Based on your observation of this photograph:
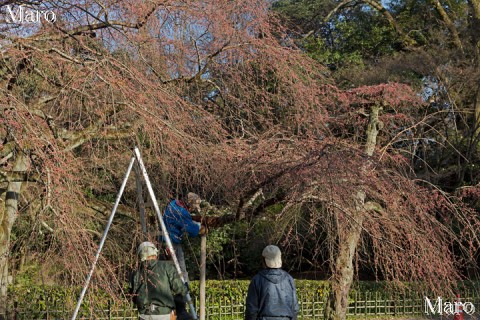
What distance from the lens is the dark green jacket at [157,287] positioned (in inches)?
203

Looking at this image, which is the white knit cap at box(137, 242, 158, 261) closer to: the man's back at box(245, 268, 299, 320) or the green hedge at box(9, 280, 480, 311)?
the man's back at box(245, 268, 299, 320)

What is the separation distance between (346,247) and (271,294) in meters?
1.83

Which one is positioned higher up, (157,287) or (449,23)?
(449,23)

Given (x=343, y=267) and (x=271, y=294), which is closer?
(x=271, y=294)

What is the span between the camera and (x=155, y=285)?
511 cm

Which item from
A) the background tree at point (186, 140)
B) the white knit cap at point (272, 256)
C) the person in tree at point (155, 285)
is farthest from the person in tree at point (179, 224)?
the white knit cap at point (272, 256)

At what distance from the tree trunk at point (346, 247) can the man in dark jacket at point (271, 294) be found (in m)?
0.94

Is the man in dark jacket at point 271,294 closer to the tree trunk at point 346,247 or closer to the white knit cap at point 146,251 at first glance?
the white knit cap at point 146,251

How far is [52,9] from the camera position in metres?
6.75

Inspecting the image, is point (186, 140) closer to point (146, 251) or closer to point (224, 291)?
point (146, 251)

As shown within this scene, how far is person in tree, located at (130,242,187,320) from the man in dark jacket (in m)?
0.57

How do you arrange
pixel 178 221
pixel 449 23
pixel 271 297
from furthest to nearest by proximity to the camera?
pixel 449 23
pixel 178 221
pixel 271 297

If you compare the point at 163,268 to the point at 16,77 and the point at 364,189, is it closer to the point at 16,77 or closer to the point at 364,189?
the point at 364,189

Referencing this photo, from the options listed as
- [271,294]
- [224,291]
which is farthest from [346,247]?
[224,291]
